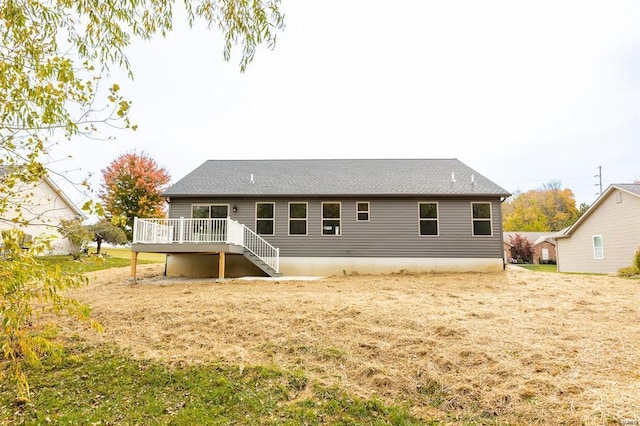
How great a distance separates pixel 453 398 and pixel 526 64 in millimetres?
10830

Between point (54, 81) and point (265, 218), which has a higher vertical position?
point (54, 81)

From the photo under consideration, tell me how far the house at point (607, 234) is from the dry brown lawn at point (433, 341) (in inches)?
295

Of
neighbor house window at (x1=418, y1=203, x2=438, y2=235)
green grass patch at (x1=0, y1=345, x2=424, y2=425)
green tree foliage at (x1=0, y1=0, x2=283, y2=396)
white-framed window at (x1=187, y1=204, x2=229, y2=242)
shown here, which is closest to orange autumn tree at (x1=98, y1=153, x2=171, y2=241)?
white-framed window at (x1=187, y1=204, x2=229, y2=242)

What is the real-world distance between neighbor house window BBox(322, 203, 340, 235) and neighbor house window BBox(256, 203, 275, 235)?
1.93m

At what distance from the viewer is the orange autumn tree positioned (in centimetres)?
2258

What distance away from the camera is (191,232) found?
11.7 metres

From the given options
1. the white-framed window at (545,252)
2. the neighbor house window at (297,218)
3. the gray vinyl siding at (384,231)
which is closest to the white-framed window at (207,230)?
the gray vinyl siding at (384,231)

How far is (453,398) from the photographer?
3.61 m

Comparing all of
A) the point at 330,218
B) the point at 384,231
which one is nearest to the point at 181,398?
the point at 330,218

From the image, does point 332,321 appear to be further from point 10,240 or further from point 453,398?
point 10,240

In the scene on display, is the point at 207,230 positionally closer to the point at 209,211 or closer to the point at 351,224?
the point at 209,211

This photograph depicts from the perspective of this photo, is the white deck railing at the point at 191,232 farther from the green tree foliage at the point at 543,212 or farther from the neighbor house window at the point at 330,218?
the green tree foliage at the point at 543,212

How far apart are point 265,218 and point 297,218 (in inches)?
47.9

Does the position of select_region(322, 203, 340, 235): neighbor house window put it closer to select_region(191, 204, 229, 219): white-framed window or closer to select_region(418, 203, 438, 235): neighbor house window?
select_region(418, 203, 438, 235): neighbor house window
